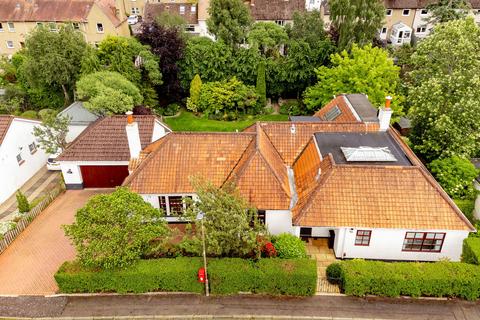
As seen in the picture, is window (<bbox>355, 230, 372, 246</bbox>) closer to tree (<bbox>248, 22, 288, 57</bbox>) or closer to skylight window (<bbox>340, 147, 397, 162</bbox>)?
skylight window (<bbox>340, 147, 397, 162</bbox>)

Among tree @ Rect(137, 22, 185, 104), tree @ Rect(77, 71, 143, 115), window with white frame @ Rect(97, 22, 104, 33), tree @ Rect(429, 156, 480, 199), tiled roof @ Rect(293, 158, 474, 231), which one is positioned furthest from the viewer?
window with white frame @ Rect(97, 22, 104, 33)

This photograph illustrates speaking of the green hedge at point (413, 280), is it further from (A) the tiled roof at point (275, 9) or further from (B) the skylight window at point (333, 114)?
(A) the tiled roof at point (275, 9)

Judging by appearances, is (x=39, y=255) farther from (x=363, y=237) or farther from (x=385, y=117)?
(x=385, y=117)

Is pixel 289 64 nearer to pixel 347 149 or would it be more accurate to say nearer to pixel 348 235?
pixel 347 149

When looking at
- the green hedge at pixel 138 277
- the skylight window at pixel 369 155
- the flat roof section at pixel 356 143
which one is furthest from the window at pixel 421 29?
the green hedge at pixel 138 277

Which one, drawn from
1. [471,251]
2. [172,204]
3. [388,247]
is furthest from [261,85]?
[471,251]

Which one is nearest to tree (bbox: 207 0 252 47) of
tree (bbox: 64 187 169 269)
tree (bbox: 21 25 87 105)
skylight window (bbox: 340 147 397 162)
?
tree (bbox: 21 25 87 105)
